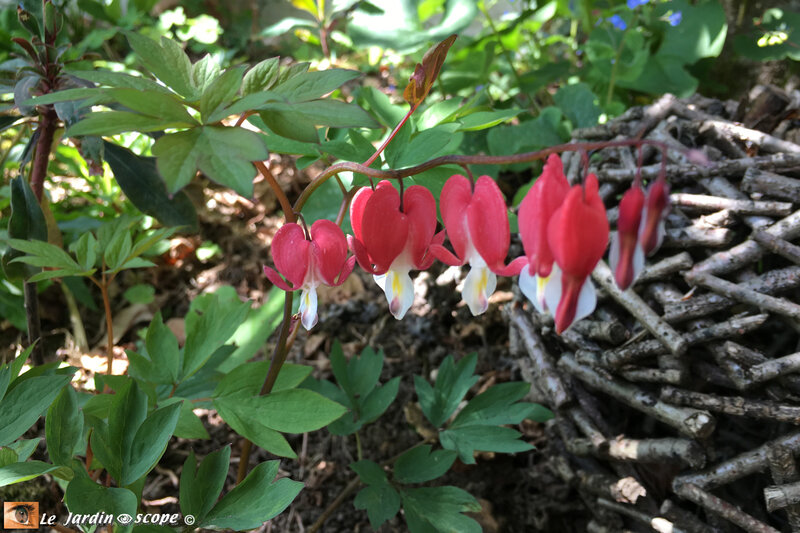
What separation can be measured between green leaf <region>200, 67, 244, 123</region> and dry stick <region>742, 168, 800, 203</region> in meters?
0.80

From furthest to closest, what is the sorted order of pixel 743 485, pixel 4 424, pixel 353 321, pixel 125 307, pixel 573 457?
pixel 125 307 → pixel 353 321 → pixel 573 457 → pixel 743 485 → pixel 4 424

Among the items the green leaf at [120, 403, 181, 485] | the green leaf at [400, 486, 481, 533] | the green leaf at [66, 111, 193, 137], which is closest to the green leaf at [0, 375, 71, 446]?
the green leaf at [120, 403, 181, 485]

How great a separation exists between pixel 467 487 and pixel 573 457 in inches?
10.4

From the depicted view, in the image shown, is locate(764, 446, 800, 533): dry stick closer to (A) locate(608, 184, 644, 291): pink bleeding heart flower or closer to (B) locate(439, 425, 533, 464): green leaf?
(B) locate(439, 425, 533, 464): green leaf

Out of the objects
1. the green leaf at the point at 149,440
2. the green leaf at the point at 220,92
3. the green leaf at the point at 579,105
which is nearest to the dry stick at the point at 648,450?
the green leaf at the point at 149,440

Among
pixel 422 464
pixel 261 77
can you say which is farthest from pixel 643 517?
pixel 261 77

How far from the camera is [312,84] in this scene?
73 centimetres

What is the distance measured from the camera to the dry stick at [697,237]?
935mm

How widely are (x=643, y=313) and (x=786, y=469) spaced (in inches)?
11.2

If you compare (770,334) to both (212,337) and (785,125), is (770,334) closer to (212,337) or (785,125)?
(785,125)

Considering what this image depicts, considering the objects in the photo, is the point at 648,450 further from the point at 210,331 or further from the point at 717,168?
the point at 210,331

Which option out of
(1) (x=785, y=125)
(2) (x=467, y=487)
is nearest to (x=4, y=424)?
(2) (x=467, y=487)

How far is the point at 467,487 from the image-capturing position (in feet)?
4.25

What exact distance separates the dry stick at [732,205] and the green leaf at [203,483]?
0.75 meters
